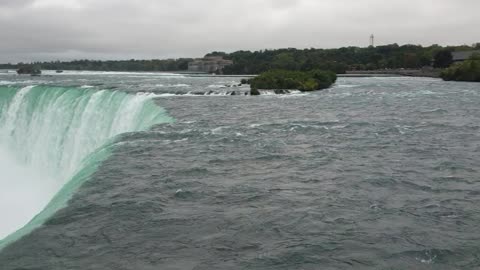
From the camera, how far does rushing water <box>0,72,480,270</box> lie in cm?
Answer: 809

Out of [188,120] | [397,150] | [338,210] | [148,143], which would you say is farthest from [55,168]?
[338,210]

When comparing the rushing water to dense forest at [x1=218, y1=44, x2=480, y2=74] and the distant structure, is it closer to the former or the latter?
dense forest at [x1=218, y1=44, x2=480, y2=74]

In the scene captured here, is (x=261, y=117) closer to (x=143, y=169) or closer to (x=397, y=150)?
(x=397, y=150)

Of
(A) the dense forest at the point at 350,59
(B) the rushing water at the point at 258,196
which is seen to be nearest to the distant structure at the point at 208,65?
(A) the dense forest at the point at 350,59

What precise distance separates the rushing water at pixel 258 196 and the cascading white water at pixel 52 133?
0.17 meters

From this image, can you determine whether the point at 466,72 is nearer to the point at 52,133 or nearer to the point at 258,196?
the point at 52,133

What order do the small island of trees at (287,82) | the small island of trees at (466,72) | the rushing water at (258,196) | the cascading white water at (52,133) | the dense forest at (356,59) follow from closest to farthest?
the rushing water at (258,196) → the cascading white water at (52,133) → the small island of trees at (287,82) → the small island of trees at (466,72) → the dense forest at (356,59)

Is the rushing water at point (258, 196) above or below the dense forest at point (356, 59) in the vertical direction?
below

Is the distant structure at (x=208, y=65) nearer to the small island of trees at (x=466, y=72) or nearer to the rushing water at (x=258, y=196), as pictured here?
the small island of trees at (x=466, y=72)

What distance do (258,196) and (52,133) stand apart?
723 inches

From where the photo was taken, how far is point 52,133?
2647cm

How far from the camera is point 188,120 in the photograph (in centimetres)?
2273

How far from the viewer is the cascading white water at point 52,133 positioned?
→ 21.6 metres

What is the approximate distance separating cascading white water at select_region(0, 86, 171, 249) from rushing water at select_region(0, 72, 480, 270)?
0.56 ft
